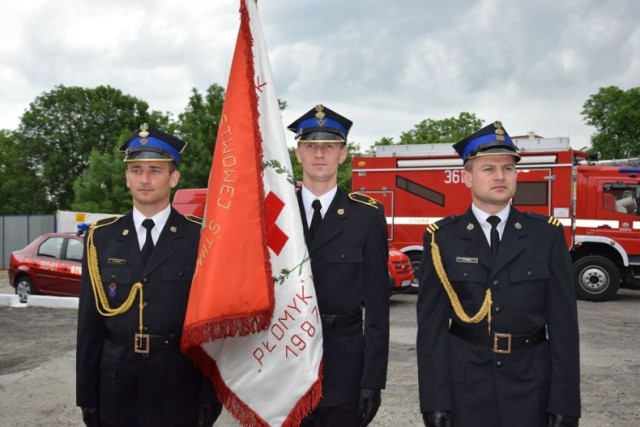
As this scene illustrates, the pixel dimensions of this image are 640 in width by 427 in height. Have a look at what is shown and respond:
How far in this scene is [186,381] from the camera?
117 inches

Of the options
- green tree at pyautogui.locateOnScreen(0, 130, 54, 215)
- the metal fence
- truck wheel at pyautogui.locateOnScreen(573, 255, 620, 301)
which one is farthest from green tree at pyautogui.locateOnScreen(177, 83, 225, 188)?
truck wheel at pyautogui.locateOnScreen(573, 255, 620, 301)

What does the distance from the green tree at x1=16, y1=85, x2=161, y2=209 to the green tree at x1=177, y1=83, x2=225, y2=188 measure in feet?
38.4

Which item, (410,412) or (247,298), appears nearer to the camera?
(247,298)

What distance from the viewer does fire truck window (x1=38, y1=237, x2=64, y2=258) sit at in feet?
37.6

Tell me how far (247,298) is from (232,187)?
1.93ft

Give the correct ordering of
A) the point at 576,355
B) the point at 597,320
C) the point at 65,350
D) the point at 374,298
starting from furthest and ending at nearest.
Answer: the point at 597,320, the point at 65,350, the point at 374,298, the point at 576,355

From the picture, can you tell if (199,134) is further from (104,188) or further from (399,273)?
(399,273)

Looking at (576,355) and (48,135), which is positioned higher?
(48,135)

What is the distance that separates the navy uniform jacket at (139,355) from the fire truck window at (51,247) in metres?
9.33

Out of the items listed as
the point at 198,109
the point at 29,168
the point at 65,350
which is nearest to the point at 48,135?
the point at 29,168

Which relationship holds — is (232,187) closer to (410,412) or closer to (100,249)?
(100,249)

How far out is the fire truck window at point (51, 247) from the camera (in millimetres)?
11463

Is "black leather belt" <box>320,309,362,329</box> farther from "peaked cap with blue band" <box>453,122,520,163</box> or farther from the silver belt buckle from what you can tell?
"peaked cap with blue band" <box>453,122,520,163</box>

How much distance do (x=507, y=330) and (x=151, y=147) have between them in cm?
198
